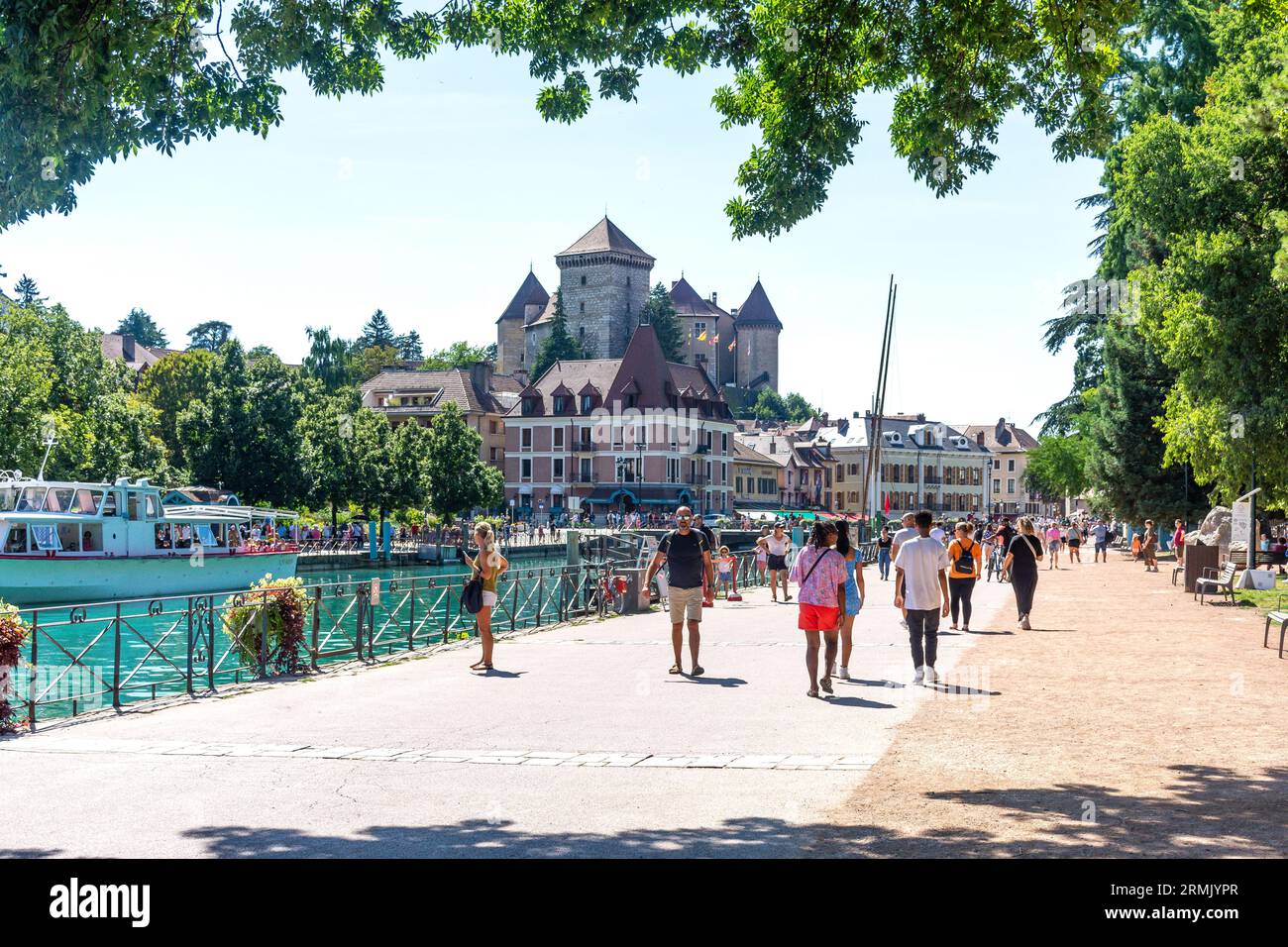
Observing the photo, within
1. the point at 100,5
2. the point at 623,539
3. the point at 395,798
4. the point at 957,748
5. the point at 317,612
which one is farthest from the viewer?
the point at 623,539

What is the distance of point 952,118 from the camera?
1291cm

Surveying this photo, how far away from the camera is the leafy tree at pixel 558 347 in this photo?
143875 mm

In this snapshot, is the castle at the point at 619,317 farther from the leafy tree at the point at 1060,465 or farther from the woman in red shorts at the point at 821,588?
the woman in red shorts at the point at 821,588

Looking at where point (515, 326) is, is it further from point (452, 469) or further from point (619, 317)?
point (452, 469)

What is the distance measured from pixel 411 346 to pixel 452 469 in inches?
4684

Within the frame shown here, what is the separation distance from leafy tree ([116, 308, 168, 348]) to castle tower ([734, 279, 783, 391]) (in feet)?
243

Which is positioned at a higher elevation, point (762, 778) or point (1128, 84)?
point (1128, 84)

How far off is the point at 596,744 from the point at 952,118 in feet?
22.1

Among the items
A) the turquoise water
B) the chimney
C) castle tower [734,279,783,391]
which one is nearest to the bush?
the turquoise water

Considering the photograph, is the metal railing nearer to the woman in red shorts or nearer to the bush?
Result: the bush

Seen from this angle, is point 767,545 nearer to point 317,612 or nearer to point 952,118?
point 317,612

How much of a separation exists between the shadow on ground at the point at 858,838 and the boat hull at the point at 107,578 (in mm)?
35484

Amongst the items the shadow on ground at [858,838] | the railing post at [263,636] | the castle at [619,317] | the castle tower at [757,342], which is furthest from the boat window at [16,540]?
the castle tower at [757,342]
